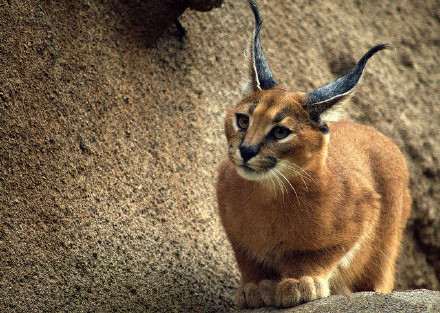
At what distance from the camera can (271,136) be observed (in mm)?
3867

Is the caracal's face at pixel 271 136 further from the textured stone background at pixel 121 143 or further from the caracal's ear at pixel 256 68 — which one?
the textured stone background at pixel 121 143

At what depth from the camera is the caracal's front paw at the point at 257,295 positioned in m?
4.06

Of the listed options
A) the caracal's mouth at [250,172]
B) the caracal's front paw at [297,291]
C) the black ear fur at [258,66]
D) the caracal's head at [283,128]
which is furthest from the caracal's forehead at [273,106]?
the caracal's front paw at [297,291]

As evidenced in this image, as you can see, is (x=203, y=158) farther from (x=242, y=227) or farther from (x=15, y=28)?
(x=15, y=28)

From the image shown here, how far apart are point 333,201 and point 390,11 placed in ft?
14.4

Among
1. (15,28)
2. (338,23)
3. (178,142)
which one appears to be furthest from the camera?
(338,23)

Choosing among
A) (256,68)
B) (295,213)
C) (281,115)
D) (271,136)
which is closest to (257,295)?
(295,213)

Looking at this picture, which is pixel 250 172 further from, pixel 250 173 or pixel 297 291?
pixel 297 291

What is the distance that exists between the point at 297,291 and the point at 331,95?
4.50ft

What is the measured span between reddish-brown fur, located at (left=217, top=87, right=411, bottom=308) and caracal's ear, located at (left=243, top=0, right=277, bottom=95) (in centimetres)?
10

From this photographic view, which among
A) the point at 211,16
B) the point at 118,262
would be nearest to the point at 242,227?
the point at 118,262

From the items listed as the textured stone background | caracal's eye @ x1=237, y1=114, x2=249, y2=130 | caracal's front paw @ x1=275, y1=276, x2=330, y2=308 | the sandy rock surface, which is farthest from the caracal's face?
the textured stone background

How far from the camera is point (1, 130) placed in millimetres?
3949

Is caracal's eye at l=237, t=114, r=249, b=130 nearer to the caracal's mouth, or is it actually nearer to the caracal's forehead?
the caracal's forehead
